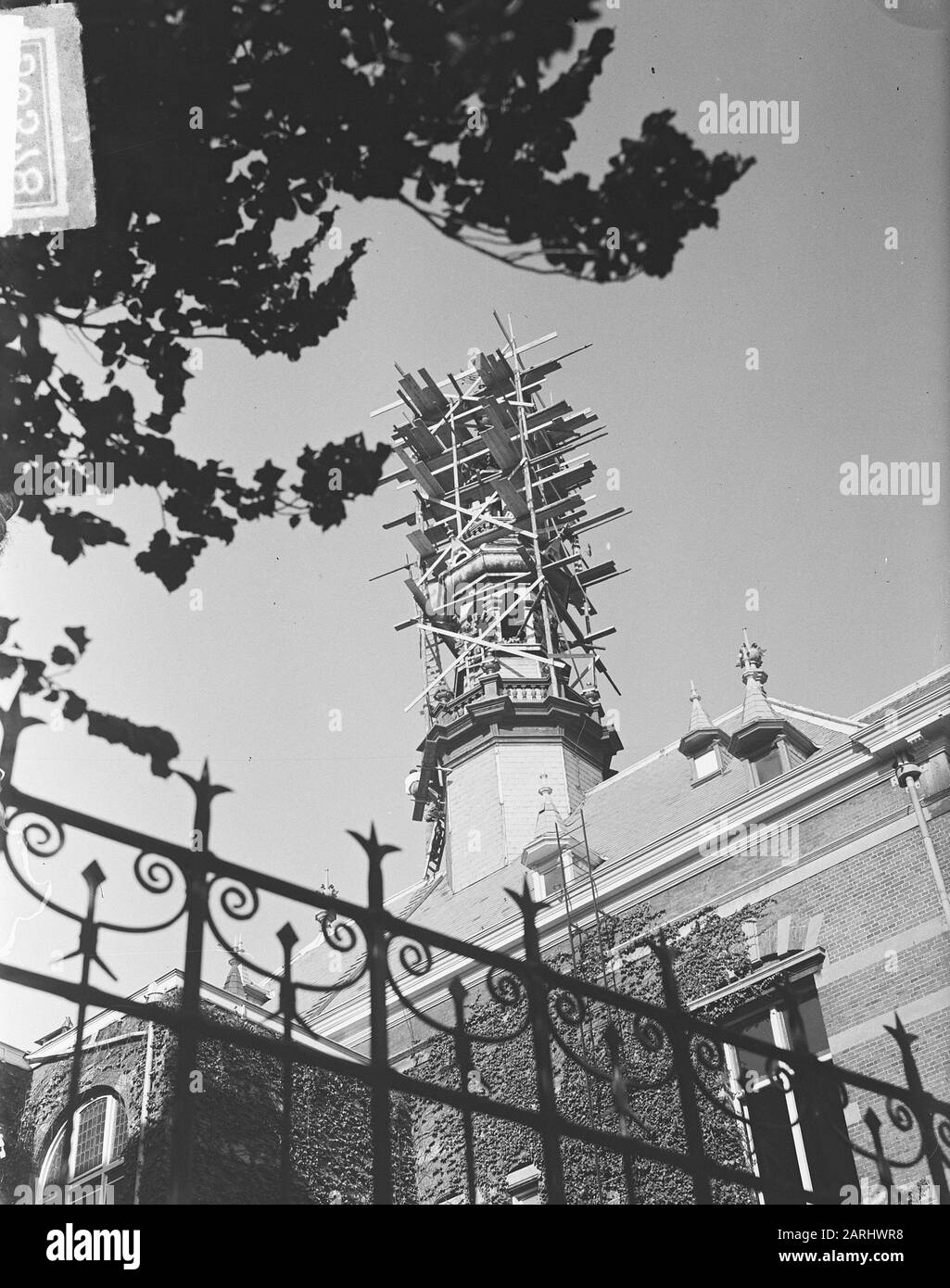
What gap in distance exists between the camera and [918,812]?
13273mm

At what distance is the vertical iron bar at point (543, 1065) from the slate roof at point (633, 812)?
10.9 meters

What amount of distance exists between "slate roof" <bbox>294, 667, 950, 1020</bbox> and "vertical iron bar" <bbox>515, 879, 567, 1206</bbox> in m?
10.9

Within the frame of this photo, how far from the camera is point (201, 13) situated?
5.45m

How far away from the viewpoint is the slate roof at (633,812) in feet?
55.8

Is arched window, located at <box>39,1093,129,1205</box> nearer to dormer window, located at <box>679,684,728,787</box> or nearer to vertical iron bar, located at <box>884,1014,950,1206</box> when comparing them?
vertical iron bar, located at <box>884,1014,950,1206</box>

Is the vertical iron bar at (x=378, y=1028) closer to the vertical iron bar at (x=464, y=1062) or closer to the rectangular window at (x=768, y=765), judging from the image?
the vertical iron bar at (x=464, y=1062)

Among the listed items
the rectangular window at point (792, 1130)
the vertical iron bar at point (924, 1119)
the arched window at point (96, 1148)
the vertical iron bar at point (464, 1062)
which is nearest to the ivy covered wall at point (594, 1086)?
the rectangular window at point (792, 1130)

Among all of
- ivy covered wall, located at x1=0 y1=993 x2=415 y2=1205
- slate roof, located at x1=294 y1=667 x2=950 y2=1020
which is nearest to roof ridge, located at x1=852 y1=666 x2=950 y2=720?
slate roof, located at x1=294 y1=667 x2=950 y2=1020

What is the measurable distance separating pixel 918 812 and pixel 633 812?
739 cm

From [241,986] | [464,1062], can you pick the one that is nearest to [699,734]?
[241,986]
